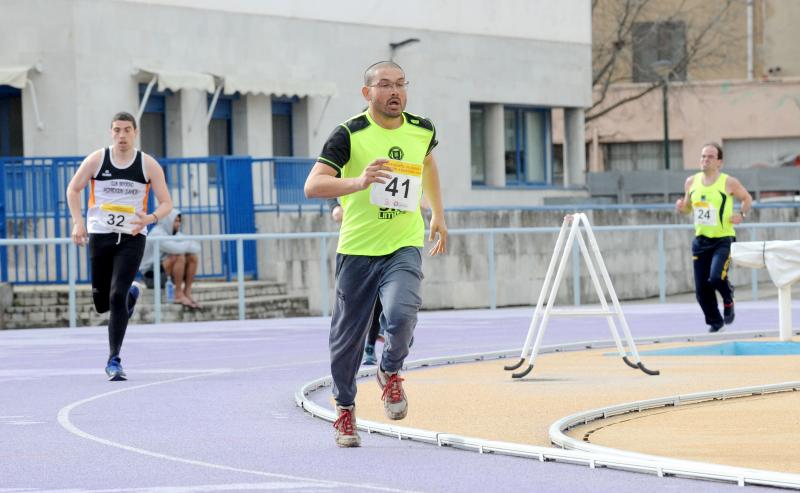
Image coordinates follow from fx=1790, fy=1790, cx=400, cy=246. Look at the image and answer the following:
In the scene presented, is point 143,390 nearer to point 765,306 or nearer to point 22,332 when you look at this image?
point 22,332

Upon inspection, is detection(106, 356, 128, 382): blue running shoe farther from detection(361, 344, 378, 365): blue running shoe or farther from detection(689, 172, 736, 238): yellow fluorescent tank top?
detection(689, 172, 736, 238): yellow fluorescent tank top

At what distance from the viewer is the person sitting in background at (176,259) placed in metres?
23.3

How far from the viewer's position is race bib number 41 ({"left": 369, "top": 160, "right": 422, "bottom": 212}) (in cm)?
898

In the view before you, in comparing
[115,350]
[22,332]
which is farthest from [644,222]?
[115,350]

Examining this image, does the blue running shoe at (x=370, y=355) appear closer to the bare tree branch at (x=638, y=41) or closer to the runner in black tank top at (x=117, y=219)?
the runner in black tank top at (x=117, y=219)

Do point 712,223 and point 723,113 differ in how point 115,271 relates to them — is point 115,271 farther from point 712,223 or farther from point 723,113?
point 723,113

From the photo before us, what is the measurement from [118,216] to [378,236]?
14.6 ft

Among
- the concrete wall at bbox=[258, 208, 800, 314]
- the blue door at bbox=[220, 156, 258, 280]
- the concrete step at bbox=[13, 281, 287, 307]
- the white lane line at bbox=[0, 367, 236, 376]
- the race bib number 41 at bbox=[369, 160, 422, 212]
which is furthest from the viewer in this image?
the blue door at bbox=[220, 156, 258, 280]

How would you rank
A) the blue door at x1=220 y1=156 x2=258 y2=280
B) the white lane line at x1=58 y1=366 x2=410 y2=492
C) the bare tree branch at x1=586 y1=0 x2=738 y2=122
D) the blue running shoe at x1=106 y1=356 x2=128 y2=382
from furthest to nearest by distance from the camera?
the bare tree branch at x1=586 y1=0 x2=738 y2=122 → the blue door at x1=220 y1=156 x2=258 y2=280 → the blue running shoe at x1=106 y1=356 x2=128 y2=382 → the white lane line at x1=58 y1=366 x2=410 y2=492

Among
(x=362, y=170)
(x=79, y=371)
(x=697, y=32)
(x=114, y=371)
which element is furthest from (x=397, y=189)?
(x=697, y=32)

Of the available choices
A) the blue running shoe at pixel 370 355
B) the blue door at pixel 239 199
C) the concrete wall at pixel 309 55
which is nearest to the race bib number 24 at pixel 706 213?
the blue running shoe at pixel 370 355

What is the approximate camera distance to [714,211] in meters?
17.5

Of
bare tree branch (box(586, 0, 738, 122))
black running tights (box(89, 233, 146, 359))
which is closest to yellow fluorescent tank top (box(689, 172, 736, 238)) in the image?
black running tights (box(89, 233, 146, 359))

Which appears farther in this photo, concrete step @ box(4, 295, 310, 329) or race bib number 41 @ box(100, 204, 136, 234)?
Answer: concrete step @ box(4, 295, 310, 329)
